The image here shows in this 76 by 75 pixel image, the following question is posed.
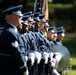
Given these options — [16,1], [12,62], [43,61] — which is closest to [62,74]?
[43,61]

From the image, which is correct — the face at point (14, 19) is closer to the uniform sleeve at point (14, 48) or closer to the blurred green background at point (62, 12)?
the uniform sleeve at point (14, 48)

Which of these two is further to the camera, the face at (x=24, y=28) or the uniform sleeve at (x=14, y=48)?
the face at (x=24, y=28)

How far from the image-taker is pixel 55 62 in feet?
50.4

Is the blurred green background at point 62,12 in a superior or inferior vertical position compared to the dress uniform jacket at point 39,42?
inferior

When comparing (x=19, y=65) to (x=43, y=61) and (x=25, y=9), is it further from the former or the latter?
(x=25, y=9)

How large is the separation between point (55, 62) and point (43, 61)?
148cm

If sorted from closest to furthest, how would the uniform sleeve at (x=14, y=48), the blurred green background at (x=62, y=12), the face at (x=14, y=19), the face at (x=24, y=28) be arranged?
the uniform sleeve at (x=14, y=48)
the face at (x=14, y=19)
the face at (x=24, y=28)
the blurred green background at (x=62, y=12)

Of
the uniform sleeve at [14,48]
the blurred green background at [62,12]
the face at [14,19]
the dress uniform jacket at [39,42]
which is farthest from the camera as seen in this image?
the blurred green background at [62,12]

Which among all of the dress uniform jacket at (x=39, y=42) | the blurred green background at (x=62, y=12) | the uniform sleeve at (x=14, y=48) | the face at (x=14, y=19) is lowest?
the blurred green background at (x=62, y=12)

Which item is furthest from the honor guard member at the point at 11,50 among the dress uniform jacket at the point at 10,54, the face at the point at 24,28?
the face at the point at 24,28

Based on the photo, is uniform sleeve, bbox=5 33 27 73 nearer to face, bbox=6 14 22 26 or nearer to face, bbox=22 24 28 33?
face, bbox=6 14 22 26

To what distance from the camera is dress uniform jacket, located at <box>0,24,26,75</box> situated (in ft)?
34.1

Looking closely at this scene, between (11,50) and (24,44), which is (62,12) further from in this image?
(11,50)

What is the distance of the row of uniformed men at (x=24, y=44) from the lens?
10.4 metres
